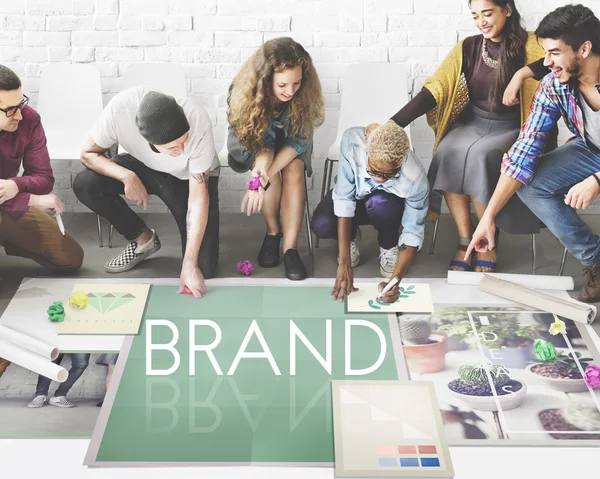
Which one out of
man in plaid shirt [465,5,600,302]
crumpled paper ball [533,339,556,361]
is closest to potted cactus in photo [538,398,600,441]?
crumpled paper ball [533,339,556,361]

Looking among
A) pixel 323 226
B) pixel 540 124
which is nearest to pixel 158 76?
pixel 323 226

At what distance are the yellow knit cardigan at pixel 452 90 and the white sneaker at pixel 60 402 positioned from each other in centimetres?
189

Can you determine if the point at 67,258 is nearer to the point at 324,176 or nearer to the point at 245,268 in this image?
the point at 245,268

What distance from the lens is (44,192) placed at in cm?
320

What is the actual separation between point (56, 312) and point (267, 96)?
1.16 metres

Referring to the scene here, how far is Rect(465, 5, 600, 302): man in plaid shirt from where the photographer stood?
2.95m

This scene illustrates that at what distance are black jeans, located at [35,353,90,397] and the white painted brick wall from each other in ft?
5.45

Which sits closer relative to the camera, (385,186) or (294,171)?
(385,186)

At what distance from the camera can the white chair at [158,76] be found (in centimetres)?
377

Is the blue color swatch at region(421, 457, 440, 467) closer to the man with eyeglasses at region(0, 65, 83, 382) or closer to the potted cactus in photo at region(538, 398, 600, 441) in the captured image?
the potted cactus in photo at region(538, 398, 600, 441)

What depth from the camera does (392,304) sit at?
3.04m

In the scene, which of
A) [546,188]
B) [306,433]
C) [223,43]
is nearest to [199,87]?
[223,43]

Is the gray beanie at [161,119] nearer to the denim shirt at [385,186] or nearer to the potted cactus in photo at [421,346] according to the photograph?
the denim shirt at [385,186]

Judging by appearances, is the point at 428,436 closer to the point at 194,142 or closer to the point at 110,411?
the point at 110,411
